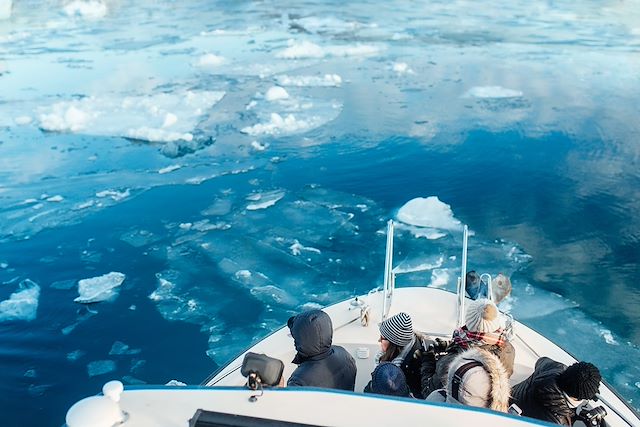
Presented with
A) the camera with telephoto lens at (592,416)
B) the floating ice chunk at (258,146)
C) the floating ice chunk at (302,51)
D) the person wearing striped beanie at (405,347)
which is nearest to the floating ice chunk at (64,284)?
the floating ice chunk at (258,146)

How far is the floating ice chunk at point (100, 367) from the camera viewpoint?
4617mm

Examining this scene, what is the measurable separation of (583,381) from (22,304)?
16.8 feet

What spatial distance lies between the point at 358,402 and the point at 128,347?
336 cm

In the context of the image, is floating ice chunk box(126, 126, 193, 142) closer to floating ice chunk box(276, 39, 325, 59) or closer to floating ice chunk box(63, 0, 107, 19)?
floating ice chunk box(276, 39, 325, 59)

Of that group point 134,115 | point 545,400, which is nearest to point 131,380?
point 545,400

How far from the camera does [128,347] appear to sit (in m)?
4.88

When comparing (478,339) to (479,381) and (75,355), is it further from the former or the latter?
(75,355)

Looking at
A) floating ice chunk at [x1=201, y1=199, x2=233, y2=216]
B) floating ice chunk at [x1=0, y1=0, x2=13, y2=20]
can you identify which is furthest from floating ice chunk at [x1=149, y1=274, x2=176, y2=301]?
floating ice chunk at [x1=0, y1=0, x2=13, y2=20]

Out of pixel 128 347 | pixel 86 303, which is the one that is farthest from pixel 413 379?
pixel 86 303

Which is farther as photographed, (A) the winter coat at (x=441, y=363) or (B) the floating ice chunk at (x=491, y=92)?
(B) the floating ice chunk at (x=491, y=92)

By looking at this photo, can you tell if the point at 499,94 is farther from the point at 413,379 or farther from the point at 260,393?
the point at 260,393

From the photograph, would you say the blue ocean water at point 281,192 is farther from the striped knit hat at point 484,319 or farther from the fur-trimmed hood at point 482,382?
the fur-trimmed hood at point 482,382

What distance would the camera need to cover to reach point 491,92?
11297mm

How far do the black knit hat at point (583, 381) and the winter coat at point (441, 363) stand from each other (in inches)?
13.6
